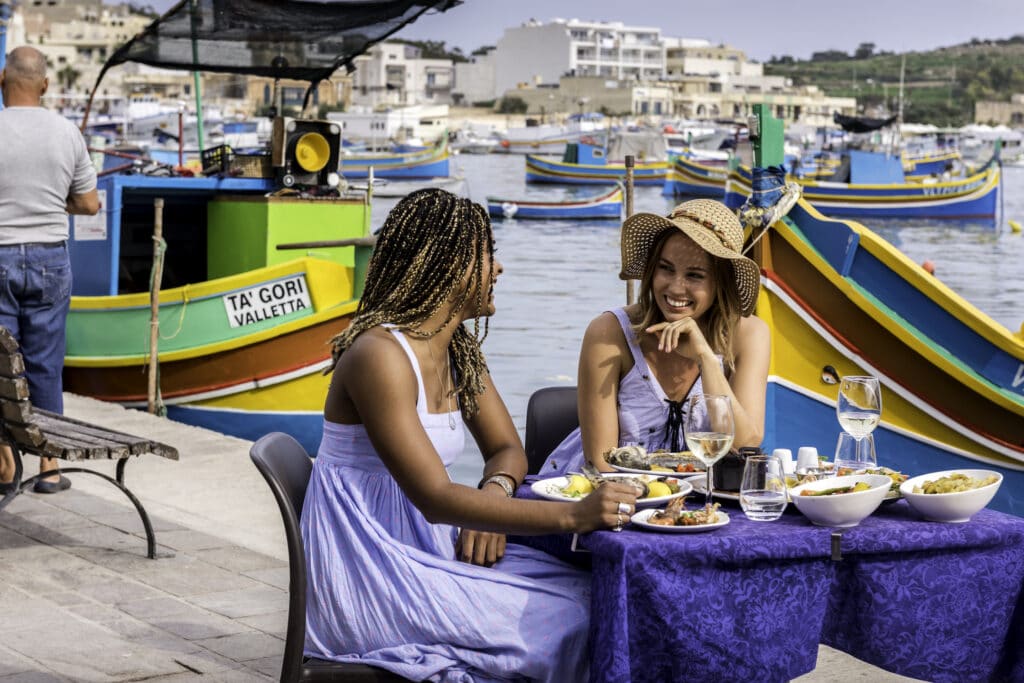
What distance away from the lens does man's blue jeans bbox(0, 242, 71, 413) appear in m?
5.55

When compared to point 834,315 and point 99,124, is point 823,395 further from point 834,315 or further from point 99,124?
point 99,124

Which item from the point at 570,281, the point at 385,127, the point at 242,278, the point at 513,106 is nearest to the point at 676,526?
the point at 242,278

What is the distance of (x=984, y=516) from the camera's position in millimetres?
2824

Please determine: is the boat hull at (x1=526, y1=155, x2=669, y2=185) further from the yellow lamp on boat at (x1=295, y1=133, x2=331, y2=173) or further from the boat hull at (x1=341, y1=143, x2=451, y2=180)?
the yellow lamp on boat at (x1=295, y1=133, x2=331, y2=173)

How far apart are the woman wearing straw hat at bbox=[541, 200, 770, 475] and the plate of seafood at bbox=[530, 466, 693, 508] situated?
567 millimetres

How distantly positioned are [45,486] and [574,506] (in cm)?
402

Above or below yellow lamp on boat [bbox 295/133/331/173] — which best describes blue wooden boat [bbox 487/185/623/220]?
below

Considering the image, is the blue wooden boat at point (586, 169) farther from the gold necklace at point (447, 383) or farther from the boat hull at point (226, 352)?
the gold necklace at point (447, 383)

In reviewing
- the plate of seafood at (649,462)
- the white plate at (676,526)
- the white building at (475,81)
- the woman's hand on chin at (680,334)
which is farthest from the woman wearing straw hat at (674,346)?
the white building at (475,81)

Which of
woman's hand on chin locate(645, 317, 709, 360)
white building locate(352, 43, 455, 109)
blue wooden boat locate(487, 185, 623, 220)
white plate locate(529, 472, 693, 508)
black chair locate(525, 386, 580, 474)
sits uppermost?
white building locate(352, 43, 455, 109)

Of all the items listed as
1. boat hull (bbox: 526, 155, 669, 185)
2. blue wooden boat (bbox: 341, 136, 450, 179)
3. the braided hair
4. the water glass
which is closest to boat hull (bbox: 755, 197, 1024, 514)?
the water glass

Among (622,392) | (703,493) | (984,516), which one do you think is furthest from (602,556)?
(622,392)

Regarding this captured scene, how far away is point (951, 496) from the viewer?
2711 mm

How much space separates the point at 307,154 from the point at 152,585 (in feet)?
19.0
